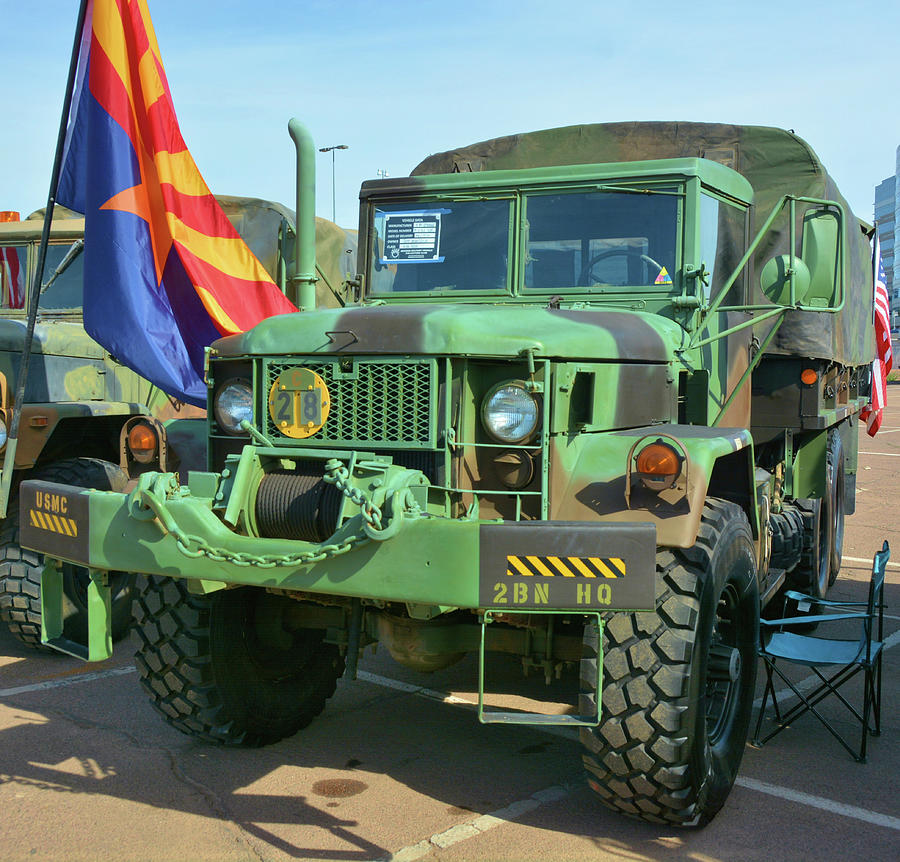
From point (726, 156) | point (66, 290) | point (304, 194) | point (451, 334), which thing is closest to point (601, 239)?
point (304, 194)

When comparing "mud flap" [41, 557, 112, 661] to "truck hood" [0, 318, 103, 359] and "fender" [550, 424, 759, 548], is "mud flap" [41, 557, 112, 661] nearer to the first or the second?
"fender" [550, 424, 759, 548]

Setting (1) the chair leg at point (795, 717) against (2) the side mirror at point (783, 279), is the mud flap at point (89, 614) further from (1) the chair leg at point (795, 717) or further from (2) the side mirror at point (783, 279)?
(2) the side mirror at point (783, 279)

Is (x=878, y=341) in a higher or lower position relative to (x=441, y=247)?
lower

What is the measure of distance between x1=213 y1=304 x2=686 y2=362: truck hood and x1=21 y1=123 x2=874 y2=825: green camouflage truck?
1 cm

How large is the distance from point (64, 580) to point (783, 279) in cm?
402

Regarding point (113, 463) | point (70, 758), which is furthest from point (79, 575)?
point (70, 758)

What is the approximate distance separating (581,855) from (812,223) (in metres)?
2.70

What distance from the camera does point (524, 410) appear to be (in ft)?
11.6

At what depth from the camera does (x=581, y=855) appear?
3.37 m

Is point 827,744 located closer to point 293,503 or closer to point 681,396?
point 681,396

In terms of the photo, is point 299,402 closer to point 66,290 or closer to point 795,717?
point 795,717

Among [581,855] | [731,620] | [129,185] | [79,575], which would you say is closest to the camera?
[581,855]

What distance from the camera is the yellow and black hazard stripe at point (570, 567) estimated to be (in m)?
3.00

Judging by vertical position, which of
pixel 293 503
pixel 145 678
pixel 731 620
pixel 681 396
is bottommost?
pixel 145 678
